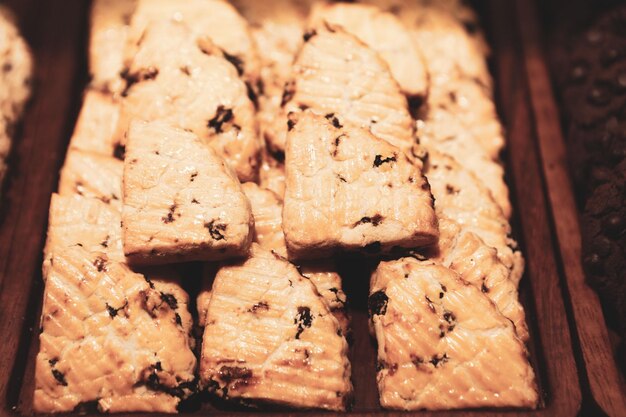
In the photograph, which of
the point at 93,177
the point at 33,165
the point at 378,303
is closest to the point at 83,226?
the point at 93,177

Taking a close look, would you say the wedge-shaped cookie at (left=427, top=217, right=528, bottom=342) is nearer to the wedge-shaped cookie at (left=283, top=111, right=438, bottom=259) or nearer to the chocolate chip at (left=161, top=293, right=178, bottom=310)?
the wedge-shaped cookie at (left=283, top=111, right=438, bottom=259)

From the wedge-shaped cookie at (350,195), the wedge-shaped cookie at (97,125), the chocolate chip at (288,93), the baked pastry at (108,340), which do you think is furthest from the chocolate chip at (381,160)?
the wedge-shaped cookie at (97,125)

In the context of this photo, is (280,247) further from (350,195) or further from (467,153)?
(467,153)

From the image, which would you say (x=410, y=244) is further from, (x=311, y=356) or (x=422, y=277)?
(x=311, y=356)

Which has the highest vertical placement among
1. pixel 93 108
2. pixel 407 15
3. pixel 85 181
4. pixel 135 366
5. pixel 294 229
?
pixel 407 15

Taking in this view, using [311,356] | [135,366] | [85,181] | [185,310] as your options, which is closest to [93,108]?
[85,181]

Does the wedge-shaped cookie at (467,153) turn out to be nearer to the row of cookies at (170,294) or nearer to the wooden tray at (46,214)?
the wooden tray at (46,214)
